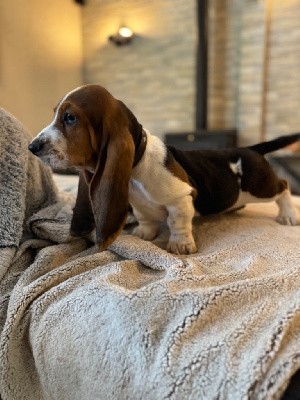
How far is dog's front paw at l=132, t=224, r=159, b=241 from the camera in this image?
1066mm

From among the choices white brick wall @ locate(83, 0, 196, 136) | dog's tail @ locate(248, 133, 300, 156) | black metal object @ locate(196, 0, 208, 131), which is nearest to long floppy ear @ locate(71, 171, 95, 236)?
dog's tail @ locate(248, 133, 300, 156)

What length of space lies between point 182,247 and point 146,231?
14 cm

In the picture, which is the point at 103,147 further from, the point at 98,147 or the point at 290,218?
the point at 290,218

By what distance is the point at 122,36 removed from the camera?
12.8 ft

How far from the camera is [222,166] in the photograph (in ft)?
3.81

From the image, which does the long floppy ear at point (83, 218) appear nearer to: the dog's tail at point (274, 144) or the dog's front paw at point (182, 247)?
the dog's front paw at point (182, 247)

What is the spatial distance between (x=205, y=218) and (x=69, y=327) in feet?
2.10

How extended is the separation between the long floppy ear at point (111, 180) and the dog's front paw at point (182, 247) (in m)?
0.19

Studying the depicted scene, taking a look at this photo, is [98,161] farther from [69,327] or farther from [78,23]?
[78,23]

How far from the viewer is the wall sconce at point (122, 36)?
389cm

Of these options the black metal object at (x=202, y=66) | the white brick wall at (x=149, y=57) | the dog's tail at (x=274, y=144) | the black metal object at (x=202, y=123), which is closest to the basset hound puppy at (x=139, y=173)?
the dog's tail at (x=274, y=144)

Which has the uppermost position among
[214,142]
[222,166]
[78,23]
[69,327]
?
[78,23]

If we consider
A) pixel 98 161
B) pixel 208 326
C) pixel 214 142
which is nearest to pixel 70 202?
pixel 98 161

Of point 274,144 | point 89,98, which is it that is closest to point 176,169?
point 89,98
